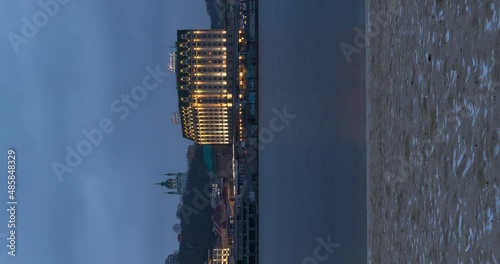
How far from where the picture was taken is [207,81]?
5847 centimetres

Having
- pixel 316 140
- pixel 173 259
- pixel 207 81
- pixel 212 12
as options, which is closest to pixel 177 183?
pixel 173 259

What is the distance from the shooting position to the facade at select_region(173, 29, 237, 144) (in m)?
57.7

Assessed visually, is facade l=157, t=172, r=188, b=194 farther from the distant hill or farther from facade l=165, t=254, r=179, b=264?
the distant hill

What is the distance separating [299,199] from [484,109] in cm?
1287

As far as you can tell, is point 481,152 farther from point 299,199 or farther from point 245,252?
point 245,252

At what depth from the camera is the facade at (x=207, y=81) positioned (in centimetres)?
5771

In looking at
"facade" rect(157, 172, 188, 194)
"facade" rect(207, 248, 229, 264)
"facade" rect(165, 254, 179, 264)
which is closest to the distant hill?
"facade" rect(157, 172, 188, 194)

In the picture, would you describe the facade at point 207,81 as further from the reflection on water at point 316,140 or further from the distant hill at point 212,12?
the reflection on water at point 316,140

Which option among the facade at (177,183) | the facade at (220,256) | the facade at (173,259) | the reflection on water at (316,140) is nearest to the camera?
the reflection on water at (316,140)

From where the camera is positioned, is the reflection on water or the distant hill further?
the distant hill

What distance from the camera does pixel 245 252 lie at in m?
32.1

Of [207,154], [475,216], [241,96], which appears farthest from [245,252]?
[207,154]

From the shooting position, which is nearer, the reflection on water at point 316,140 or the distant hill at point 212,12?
the reflection on water at point 316,140

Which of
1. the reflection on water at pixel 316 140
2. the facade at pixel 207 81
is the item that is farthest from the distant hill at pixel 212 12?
the reflection on water at pixel 316 140
